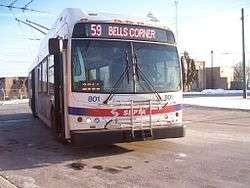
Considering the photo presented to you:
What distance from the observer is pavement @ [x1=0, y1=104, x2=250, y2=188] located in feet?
26.5

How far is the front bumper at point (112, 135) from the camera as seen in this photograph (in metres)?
10.0

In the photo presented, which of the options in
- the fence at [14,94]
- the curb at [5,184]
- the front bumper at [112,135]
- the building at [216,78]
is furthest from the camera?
the building at [216,78]

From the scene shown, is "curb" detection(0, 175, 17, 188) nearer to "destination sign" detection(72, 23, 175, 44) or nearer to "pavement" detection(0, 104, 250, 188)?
"pavement" detection(0, 104, 250, 188)

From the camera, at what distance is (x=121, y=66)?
10633 millimetres

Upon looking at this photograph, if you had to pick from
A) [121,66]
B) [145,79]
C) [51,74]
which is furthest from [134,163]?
[51,74]

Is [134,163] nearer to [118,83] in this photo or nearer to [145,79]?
[118,83]

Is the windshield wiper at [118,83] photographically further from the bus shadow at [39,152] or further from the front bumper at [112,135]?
the bus shadow at [39,152]

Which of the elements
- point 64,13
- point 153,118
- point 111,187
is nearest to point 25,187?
point 111,187

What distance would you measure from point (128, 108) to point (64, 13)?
2817 mm

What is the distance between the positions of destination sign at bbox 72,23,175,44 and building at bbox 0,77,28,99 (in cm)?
5355

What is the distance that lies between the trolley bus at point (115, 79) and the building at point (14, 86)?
53.6 meters

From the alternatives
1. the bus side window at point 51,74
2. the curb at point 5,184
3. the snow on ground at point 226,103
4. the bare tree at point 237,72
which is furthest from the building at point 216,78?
the curb at point 5,184

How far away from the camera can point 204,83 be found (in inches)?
3457

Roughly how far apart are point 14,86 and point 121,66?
60893mm
